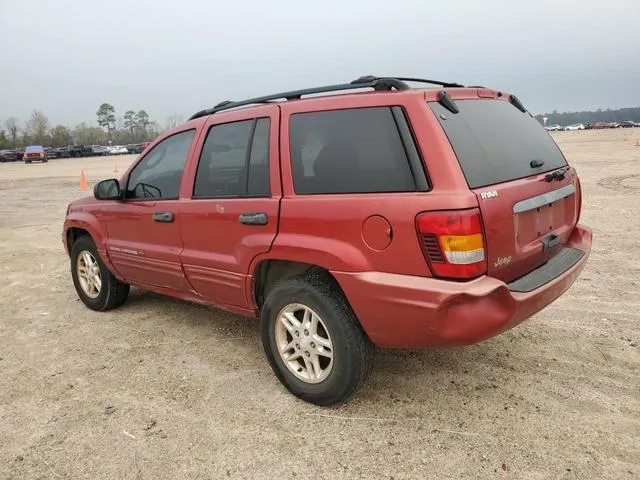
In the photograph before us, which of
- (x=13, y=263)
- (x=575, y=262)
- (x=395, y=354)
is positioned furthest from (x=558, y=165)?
(x=13, y=263)

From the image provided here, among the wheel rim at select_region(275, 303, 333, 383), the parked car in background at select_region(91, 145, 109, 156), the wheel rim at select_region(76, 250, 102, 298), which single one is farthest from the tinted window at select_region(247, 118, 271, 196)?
the parked car in background at select_region(91, 145, 109, 156)

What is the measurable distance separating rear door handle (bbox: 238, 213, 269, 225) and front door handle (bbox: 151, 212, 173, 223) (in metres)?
0.82

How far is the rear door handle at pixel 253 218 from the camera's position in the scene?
3.31 meters

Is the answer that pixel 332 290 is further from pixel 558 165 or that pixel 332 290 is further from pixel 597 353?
pixel 597 353

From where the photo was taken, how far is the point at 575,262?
11.0 ft

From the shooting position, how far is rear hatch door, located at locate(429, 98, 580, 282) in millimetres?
2750

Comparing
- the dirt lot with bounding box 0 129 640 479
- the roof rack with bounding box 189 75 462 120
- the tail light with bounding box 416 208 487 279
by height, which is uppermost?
the roof rack with bounding box 189 75 462 120

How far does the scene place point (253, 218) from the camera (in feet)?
11.1

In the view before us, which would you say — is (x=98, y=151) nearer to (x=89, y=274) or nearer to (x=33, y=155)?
(x=33, y=155)

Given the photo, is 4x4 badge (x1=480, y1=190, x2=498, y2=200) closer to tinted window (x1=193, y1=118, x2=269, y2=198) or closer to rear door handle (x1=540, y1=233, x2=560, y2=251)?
rear door handle (x1=540, y1=233, x2=560, y2=251)

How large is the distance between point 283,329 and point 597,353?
2243 mm

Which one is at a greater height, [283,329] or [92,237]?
[92,237]

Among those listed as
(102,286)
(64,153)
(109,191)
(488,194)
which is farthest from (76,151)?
(488,194)

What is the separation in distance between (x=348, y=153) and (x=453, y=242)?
0.82 metres
